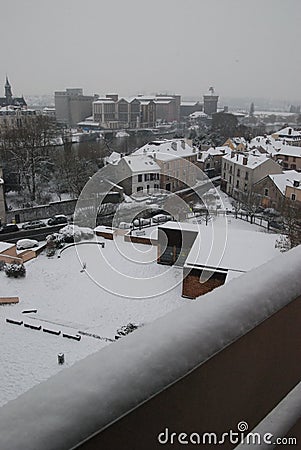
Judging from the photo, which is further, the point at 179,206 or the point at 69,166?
the point at 69,166

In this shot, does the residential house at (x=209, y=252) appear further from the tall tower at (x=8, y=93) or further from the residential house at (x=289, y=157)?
the tall tower at (x=8, y=93)

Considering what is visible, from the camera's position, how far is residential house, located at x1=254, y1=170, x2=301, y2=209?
7.40 meters

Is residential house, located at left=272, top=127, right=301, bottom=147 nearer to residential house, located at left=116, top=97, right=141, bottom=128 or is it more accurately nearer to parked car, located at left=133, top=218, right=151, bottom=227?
residential house, located at left=116, top=97, right=141, bottom=128

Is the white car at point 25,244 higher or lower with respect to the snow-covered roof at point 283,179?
lower

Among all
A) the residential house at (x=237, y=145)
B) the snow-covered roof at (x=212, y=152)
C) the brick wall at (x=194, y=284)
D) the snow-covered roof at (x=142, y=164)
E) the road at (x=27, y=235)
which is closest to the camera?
the brick wall at (x=194, y=284)

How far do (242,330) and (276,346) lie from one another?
4.0 inches

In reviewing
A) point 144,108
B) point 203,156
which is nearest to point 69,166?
point 203,156

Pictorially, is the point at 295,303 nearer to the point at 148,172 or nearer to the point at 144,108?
→ the point at 148,172

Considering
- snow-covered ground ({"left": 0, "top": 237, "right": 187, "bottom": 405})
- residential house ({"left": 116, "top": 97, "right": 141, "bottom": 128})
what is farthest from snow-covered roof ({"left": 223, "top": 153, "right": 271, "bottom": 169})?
residential house ({"left": 116, "top": 97, "right": 141, "bottom": 128})

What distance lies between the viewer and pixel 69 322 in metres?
3.57

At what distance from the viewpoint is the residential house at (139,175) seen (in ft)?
27.7

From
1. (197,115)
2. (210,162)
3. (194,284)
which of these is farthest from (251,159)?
(197,115)

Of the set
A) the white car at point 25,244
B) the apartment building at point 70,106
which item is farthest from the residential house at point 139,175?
the apartment building at point 70,106

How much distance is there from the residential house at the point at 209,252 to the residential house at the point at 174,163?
3861mm
